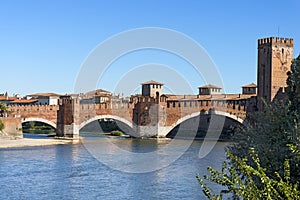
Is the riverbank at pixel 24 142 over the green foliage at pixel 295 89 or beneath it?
beneath

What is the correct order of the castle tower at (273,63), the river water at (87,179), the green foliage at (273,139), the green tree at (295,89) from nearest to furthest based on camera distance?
1. the green foliage at (273,139)
2. the green tree at (295,89)
3. the river water at (87,179)
4. the castle tower at (273,63)

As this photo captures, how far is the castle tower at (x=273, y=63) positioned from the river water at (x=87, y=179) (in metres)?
11.6

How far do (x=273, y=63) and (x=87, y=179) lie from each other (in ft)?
60.6

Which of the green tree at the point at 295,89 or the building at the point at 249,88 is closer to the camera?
the green tree at the point at 295,89

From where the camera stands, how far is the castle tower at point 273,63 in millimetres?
28328

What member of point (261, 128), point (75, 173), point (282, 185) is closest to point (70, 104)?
point (75, 173)

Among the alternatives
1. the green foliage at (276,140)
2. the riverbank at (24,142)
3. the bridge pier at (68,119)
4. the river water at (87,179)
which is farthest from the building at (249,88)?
the green foliage at (276,140)

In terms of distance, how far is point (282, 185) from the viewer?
3789mm

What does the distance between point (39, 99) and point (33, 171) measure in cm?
3446

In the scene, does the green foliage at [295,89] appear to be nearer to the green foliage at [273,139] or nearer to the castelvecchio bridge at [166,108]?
the green foliage at [273,139]

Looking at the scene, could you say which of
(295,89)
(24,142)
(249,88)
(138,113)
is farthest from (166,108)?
(295,89)

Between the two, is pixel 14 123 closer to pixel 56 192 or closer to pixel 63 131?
pixel 63 131

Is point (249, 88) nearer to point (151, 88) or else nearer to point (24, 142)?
point (151, 88)

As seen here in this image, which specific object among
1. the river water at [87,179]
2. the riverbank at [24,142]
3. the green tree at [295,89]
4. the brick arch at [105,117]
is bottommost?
the river water at [87,179]
